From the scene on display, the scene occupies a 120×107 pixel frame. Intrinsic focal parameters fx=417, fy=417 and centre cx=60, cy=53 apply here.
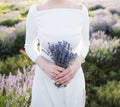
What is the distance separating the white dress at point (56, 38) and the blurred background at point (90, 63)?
2.85 ft

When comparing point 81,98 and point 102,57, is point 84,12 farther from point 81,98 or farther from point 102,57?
point 102,57

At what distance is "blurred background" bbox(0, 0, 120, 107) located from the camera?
179 inches

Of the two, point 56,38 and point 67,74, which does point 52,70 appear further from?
point 56,38

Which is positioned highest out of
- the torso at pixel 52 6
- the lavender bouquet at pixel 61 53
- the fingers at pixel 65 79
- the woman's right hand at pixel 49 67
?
the torso at pixel 52 6

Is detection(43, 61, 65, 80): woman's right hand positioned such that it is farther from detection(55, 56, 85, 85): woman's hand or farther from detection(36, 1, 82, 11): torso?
detection(36, 1, 82, 11): torso

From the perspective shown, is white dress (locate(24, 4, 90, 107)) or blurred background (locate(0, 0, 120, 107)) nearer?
white dress (locate(24, 4, 90, 107))

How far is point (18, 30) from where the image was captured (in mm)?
7863

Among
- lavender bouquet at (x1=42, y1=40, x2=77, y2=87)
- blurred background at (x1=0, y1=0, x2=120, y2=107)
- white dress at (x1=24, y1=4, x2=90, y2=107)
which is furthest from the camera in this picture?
blurred background at (x1=0, y1=0, x2=120, y2=107)

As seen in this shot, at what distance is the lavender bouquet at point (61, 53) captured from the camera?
288 cm

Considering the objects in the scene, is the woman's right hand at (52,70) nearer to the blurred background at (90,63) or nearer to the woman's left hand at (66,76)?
the woman's left hand at (66,76)

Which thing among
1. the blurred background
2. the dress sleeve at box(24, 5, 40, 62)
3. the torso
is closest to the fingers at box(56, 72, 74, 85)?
the dress sleeve at box(24, 5, 40, 62)

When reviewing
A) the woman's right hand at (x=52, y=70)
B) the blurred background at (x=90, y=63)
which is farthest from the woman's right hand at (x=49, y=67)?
the blurred background at (x=90, y=63)

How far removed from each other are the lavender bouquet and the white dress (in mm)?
142

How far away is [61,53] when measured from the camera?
9.43 feet
